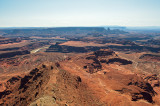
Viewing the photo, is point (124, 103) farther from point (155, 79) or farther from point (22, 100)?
point (155, 79)

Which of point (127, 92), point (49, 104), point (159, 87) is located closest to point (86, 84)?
point (127, 92)

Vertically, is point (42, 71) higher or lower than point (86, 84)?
higher

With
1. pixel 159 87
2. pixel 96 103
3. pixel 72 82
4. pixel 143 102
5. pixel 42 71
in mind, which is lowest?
pixel 159 87

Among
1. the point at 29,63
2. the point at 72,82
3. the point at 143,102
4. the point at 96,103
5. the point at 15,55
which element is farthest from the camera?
the point at 15,55

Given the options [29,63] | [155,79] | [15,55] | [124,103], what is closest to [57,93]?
[124,103]

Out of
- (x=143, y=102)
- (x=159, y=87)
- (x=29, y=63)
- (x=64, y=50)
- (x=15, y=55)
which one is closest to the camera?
(x=143, y=102)

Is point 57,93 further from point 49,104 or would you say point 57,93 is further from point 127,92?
point 127,92

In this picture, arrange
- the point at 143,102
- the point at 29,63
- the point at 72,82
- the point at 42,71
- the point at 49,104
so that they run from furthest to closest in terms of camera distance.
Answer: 1. the point at 29,63
2. the point at 42,71
3. the point at 72,82
4. the point at 143,102
5. the point at 49,104

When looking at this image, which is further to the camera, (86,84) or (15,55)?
(15,55)

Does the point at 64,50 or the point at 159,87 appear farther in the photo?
the point at 64,50
